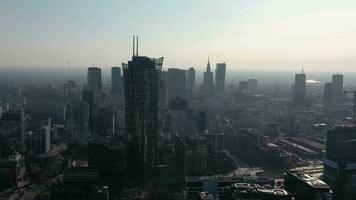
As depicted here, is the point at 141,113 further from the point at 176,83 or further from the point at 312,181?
the point at 176,83

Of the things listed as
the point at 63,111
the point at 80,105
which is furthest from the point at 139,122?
the point at 63,111

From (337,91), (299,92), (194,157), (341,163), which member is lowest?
(194,157)

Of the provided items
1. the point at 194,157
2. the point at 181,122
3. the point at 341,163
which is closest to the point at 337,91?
the point at 181,122

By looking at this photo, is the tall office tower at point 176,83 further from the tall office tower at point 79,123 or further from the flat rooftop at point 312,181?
the flat rooftop at point 312,181

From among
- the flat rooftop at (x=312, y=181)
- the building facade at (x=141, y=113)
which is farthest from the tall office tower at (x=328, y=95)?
the flat rooftop at (x=312, y=181)

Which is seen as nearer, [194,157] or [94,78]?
[194,157]
